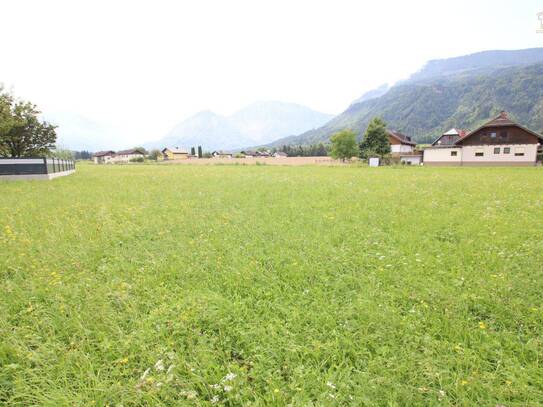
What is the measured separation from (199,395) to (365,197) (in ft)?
34.0

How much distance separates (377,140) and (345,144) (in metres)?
6.32

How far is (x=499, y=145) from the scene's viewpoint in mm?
40719

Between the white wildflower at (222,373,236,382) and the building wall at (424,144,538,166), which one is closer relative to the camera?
the white wildflower at (222,373,236,382)

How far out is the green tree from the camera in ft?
176

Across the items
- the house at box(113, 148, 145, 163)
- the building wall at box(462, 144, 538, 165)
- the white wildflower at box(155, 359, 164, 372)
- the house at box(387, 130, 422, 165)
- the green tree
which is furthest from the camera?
the house at box(113, 148, 145, 163)

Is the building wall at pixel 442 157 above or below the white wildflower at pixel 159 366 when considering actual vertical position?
above

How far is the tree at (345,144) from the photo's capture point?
56.2m

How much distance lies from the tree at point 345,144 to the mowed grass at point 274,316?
52.1 meters

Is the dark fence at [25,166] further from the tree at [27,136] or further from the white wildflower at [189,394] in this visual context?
the white wildflower at [189,394]

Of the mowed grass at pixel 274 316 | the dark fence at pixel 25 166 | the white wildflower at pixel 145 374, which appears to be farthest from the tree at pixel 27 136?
the white wildflower at pixel 145 374

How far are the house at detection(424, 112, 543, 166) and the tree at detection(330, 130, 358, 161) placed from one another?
17.9 m

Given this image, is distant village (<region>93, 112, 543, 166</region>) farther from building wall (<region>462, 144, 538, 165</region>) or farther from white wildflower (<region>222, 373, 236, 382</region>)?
white wildflower (<region>222, 373, 236, 382</region>)

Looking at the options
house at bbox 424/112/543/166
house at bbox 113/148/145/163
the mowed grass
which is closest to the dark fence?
the mowed grass

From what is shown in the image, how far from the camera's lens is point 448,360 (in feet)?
8.79
